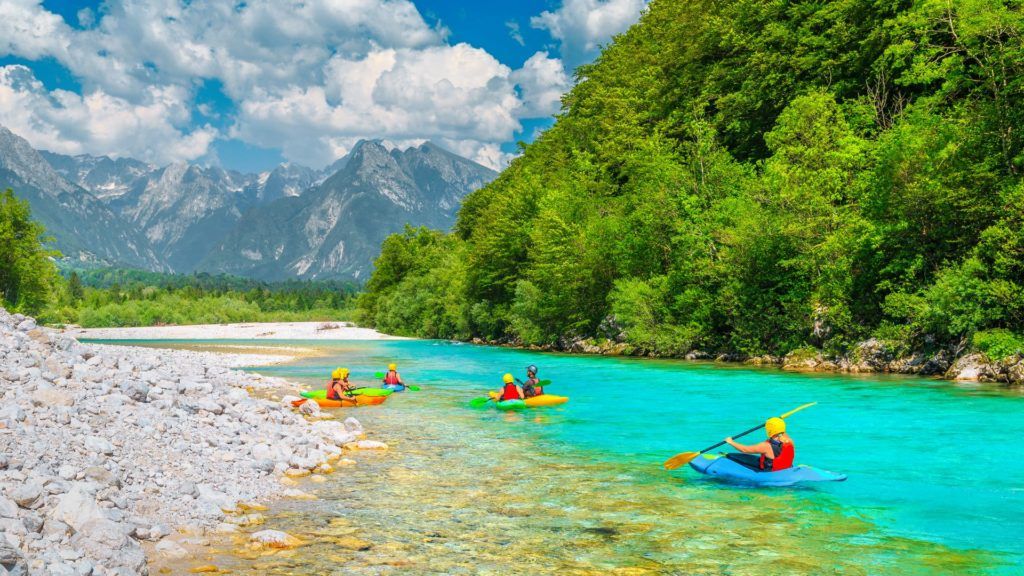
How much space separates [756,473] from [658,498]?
207 centimetres

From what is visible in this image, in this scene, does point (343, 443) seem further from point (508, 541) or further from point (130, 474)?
point (508, 541)

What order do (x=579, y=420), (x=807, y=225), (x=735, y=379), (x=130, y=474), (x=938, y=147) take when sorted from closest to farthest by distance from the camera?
(x=130, y=474) < (x=579, y=420) < (x=938, y=147) < (x=735, y=379) < (x=807, y=225)

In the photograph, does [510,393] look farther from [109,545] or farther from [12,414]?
[109,545]

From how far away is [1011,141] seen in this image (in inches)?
1035

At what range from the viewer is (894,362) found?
3091 cm

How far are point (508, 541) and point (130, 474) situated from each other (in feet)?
18.6

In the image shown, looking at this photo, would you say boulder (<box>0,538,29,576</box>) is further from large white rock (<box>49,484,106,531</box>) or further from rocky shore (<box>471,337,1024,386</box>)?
rocky shore (<box>471,337,1024,386</box>)

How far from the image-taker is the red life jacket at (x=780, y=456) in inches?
476

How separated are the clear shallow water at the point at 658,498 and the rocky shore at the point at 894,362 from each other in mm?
3619

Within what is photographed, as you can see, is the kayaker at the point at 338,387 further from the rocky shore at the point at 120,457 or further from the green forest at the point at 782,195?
the green forest at the point at 782,195

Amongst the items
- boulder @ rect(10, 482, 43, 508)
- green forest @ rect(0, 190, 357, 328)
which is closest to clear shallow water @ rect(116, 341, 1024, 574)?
boulder @ rect(10, 482, 43, 508)

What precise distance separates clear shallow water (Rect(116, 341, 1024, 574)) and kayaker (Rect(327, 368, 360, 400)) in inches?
47.1

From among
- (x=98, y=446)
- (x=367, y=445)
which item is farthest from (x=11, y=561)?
(x=367, y=445)

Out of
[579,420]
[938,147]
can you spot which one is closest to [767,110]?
[938,147]
